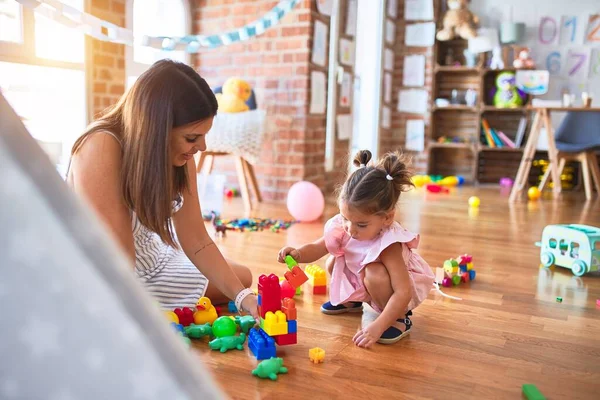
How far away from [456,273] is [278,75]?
2179mm

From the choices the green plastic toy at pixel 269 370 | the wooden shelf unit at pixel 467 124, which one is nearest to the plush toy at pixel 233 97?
the green plastic toy at pixel 269 370

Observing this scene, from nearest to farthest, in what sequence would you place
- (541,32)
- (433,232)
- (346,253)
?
(346,253), (433,232), (541,32)

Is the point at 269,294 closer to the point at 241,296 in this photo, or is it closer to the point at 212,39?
the point at 241,296

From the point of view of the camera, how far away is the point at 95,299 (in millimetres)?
321

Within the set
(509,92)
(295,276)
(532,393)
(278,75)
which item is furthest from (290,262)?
(509,92)

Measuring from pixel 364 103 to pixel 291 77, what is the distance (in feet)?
6.33

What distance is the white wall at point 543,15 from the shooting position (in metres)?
5.23

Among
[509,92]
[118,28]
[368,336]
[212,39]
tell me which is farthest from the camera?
[509,92]

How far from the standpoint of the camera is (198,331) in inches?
52.6

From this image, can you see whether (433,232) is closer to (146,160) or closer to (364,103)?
(146,160)

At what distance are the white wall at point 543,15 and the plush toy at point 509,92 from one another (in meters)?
0.32

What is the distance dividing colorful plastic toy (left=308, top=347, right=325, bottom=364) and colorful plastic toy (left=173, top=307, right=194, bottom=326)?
0.36 m

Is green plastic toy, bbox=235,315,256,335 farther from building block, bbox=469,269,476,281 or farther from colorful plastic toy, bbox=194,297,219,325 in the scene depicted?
building block, bbox=469,269,476,281

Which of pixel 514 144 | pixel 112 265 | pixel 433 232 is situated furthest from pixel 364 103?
pixel 112 265
